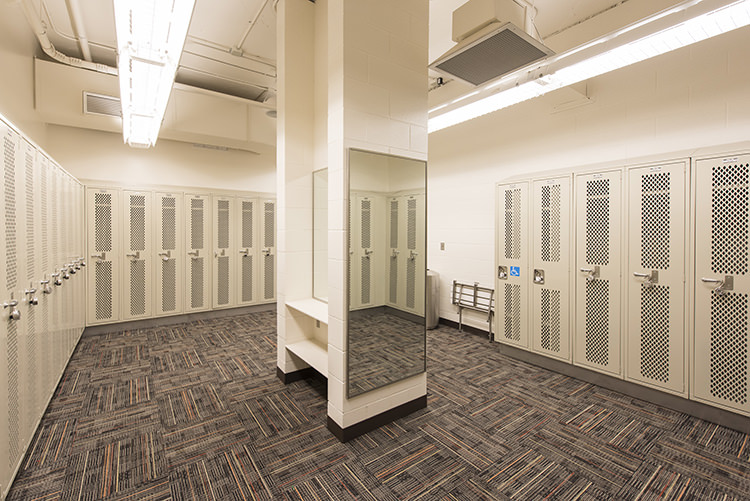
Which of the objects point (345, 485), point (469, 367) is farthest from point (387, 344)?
point (469, 367)

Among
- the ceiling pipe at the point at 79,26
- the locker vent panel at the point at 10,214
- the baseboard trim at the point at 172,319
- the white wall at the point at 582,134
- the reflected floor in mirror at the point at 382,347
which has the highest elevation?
the ceiling pipe at the point at 79,26

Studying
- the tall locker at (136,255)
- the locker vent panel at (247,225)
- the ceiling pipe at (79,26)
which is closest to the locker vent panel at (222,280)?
the locker vent panel at (247,225)

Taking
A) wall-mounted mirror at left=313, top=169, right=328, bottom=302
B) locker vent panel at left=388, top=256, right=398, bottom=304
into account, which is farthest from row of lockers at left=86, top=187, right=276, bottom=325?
locker vent panel at left=388, top=256, right=398, bottom=304

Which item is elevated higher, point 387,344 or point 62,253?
point 62,253

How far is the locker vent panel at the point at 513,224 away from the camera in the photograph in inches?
138

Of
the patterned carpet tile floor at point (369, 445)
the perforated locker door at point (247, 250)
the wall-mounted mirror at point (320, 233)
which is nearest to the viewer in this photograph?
the patterned carpet tile floor at point (369, 445)

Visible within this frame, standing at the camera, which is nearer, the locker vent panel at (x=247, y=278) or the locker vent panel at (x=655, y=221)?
the locker vent panel at (x=655, y=221)

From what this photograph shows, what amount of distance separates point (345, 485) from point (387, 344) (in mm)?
884

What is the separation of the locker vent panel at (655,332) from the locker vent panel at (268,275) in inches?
189

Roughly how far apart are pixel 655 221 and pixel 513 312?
58.3 inches

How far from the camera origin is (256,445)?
2139 mm

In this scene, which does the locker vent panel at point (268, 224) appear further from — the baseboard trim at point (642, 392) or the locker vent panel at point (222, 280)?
the baseboard trim at point (642, 392)

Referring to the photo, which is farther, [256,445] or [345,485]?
[256,445]

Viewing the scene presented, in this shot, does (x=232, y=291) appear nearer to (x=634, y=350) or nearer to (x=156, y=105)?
(x=156, y=105)
